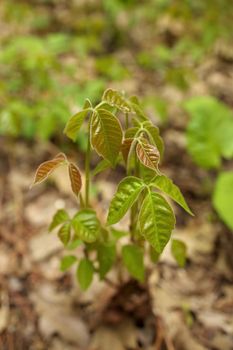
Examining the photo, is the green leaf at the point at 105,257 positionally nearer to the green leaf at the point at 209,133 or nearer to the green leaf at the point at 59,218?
the green leaf at the point at 59,218

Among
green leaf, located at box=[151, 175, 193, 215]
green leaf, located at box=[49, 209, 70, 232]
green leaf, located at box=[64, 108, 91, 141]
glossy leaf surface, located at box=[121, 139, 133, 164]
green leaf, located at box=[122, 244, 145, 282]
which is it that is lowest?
green leaf, located at box=[122, 244, 145, 282]

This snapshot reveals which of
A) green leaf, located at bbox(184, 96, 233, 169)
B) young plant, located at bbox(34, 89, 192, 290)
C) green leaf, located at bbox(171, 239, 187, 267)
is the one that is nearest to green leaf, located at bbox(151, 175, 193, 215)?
young plant, located at bbox(34, 89, 192, 290)

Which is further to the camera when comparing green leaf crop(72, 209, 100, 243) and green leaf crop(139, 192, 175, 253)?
green leaf crop(72, 209, 100, 243)

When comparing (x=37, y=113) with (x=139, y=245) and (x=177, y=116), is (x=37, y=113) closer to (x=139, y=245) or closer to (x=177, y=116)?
(x=177, y=116)

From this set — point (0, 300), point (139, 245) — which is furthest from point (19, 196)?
point (139, 245)

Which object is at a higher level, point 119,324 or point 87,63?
point 87,63

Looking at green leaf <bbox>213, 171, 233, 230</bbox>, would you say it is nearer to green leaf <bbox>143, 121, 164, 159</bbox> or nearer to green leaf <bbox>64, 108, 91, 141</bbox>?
green leaf <bbox>143, 121, 164, 159</bbox>

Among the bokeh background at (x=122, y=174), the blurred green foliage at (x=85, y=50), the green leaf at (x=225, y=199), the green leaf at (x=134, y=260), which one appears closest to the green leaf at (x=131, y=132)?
the green leaf at (x=134, y=260)
